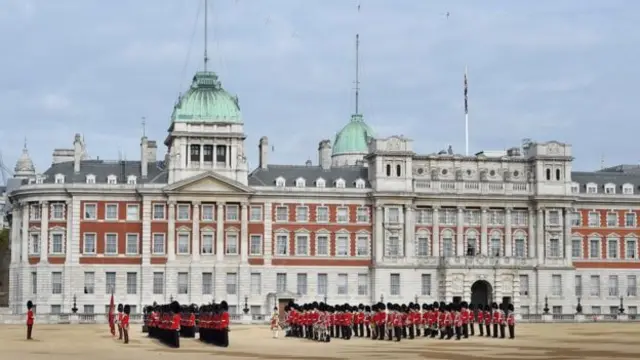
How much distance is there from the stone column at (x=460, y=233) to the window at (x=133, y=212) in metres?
28.6

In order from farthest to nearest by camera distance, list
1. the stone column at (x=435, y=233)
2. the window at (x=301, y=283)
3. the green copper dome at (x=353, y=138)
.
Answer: the green copper dome at (x=353, y=138) < the stone column at (x=435, y=233) < the window at (x=301, y=283)

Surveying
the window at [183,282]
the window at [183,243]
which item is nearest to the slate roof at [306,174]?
the window at [183,243]

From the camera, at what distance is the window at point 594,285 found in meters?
112

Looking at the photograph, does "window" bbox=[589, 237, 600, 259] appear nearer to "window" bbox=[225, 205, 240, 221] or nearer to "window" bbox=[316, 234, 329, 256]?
"window" bbox=[316, 234, 329, 256]

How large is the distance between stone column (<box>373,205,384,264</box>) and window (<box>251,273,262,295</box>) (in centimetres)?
1055

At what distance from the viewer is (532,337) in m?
62.8

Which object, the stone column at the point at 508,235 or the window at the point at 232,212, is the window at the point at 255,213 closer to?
the window at the point at 232,212

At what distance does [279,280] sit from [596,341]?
51137 millimetres

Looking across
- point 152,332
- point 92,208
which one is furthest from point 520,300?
point 152,332

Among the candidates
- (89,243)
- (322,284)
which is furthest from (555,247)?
(89,243)

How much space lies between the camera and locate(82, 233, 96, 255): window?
103m

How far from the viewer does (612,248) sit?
369 feet

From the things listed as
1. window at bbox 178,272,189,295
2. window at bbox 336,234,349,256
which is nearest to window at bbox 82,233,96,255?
window at bbox 178,272,189,295

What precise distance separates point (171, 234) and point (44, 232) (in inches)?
424
